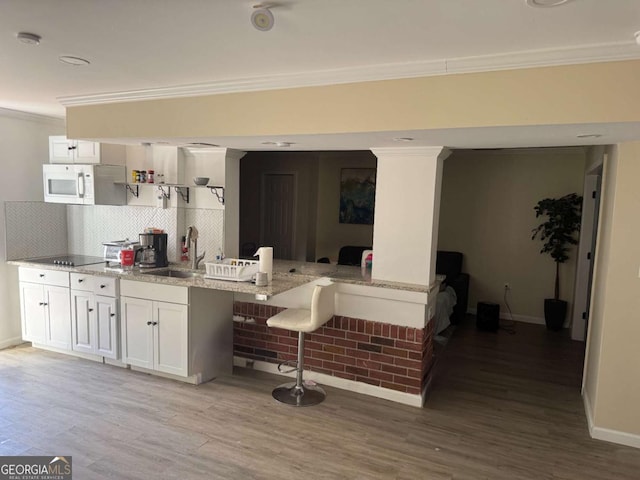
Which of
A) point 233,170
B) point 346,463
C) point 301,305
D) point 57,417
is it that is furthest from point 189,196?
point 346,463

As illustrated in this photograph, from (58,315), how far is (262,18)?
146 inches

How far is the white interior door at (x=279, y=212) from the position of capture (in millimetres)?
7191

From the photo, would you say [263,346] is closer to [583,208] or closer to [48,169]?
[48,169]

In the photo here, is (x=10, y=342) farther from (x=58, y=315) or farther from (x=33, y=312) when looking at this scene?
(x=58, y=315)

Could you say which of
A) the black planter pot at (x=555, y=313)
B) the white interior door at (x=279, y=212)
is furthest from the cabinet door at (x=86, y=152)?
the black planter pot at (x=555, y=313)

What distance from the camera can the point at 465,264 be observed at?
643cm

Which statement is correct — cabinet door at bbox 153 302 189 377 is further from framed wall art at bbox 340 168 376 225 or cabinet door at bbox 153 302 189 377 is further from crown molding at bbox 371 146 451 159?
framed wall art at bbox 340 168 376 225

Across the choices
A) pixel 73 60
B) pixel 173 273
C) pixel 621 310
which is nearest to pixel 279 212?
pixel 173 273

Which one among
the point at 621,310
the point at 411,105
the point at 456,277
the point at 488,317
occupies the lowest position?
the point at 488,317

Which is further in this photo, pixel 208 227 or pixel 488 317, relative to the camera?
pixel 488 317

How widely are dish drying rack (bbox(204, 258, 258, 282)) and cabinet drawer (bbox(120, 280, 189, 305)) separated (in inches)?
10.0

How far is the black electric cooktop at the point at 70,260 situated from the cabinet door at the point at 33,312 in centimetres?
26

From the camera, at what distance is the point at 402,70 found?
8.05 ft

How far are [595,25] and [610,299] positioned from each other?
1.94 m
